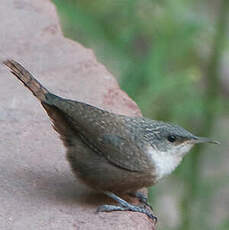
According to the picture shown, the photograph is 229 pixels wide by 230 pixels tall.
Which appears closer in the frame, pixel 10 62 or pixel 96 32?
pixel 10 62

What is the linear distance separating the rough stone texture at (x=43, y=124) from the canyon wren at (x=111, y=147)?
0.58ft

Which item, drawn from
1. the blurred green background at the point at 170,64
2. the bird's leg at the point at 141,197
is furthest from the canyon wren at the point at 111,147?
the blurred green background at the point at 170,64

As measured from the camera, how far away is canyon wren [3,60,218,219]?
180 inches

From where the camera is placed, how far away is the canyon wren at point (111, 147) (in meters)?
4.58

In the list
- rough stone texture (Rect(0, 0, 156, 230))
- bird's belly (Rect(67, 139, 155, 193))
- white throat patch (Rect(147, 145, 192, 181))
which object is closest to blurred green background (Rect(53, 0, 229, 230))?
rough stone texture (Rect(0, 0, 156, 230))

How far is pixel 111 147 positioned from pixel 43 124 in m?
0.85

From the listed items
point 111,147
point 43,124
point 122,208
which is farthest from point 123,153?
point 43,124

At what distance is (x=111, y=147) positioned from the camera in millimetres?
4621

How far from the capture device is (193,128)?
7.58 meters

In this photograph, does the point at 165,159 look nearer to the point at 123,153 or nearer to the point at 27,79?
the point at 123,153

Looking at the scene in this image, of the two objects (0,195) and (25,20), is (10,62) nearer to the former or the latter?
(0,195)

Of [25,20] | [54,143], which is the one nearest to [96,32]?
[25,20]

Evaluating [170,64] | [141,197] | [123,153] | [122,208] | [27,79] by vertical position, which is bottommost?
[122,208]

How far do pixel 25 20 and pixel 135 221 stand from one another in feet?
8.77
